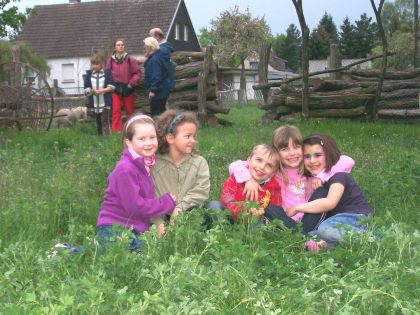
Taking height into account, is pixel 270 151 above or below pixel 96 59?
below

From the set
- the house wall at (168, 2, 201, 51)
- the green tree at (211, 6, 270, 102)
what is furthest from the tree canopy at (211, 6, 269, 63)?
the house wall at (168, 2, 201, 51)

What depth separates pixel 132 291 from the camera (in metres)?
3.12

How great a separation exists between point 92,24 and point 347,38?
36576 millimetres

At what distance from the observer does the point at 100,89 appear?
1202cm

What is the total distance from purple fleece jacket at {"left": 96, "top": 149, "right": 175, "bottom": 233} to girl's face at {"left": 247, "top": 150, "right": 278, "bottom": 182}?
665 mm

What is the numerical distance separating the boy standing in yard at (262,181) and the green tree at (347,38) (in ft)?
215

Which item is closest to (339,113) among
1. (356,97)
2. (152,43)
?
(356,97)

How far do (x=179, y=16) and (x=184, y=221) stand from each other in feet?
140

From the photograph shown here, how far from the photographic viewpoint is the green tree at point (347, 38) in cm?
7062

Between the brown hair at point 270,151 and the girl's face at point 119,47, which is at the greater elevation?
the girl's face at point 119,47

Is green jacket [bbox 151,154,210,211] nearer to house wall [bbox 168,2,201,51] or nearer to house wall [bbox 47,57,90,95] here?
house wall [bbox 47,57,90,95]

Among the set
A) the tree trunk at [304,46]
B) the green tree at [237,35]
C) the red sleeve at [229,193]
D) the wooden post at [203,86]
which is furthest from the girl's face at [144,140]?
the green tree at [237,35]

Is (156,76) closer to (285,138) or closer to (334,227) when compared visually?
(285,138)

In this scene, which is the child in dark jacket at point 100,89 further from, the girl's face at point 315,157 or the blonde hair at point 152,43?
the girl's face at point 315,157
